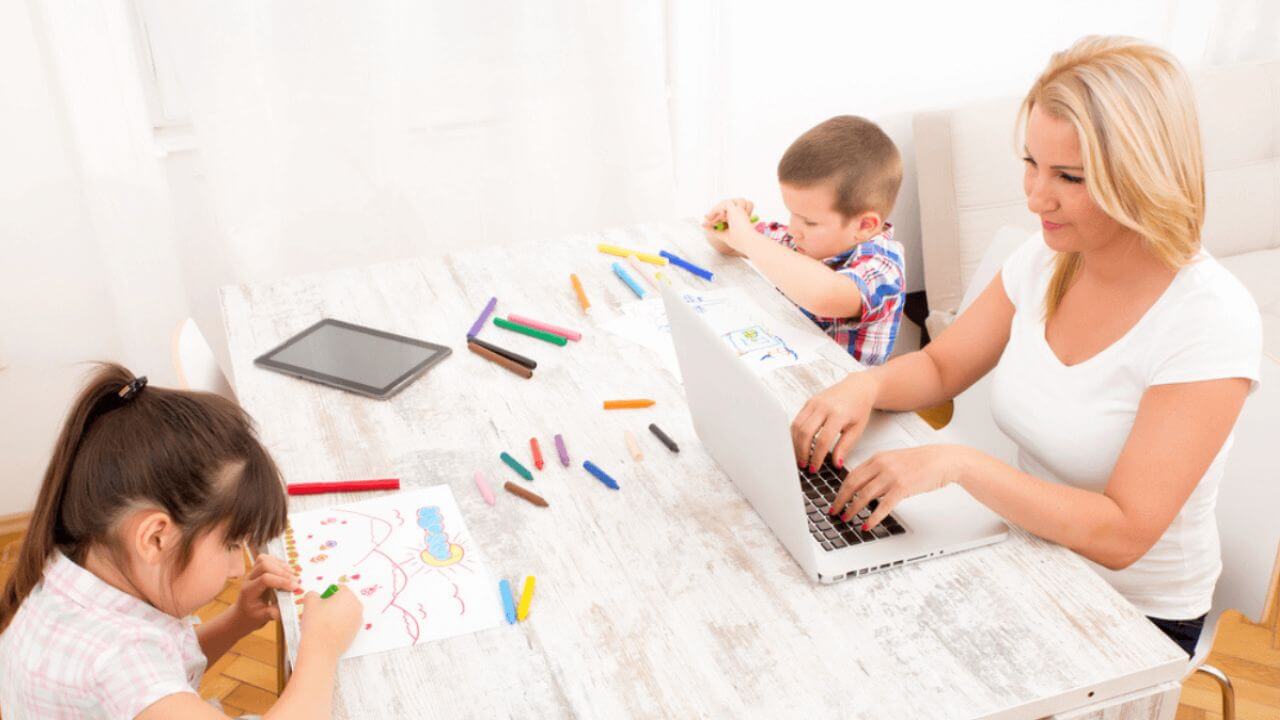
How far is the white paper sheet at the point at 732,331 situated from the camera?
161 cm

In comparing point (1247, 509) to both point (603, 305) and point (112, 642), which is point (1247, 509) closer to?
point (603, 305)

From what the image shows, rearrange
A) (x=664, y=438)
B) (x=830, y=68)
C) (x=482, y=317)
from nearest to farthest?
(x=664, y=438) → (x=482, y=317) → (x=830, y=68)

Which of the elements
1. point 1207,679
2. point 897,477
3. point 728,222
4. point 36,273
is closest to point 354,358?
point 728,222

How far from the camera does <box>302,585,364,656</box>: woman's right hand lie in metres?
1.05

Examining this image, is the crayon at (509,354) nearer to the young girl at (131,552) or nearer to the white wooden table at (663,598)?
the white wooden table at (663,598)

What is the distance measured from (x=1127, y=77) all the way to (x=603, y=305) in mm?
874

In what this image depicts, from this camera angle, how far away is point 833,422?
4.38ft

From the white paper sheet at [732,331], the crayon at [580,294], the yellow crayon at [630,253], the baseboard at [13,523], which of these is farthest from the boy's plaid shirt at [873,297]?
the baseboard at [13,523]

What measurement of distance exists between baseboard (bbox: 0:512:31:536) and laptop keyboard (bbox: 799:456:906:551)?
2.09 meters

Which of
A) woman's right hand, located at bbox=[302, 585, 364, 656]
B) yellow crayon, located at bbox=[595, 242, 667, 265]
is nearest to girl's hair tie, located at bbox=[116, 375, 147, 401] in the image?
woman's right hand, located at bbox=[302, 585, 364, 656]

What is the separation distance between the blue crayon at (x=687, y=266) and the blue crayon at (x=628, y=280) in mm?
97

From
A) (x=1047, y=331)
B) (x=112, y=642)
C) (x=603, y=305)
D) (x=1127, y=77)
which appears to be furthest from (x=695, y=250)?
(x=112, y=642)

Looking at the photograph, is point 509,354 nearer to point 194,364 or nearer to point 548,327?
point 548,327

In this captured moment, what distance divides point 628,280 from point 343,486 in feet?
2.30
